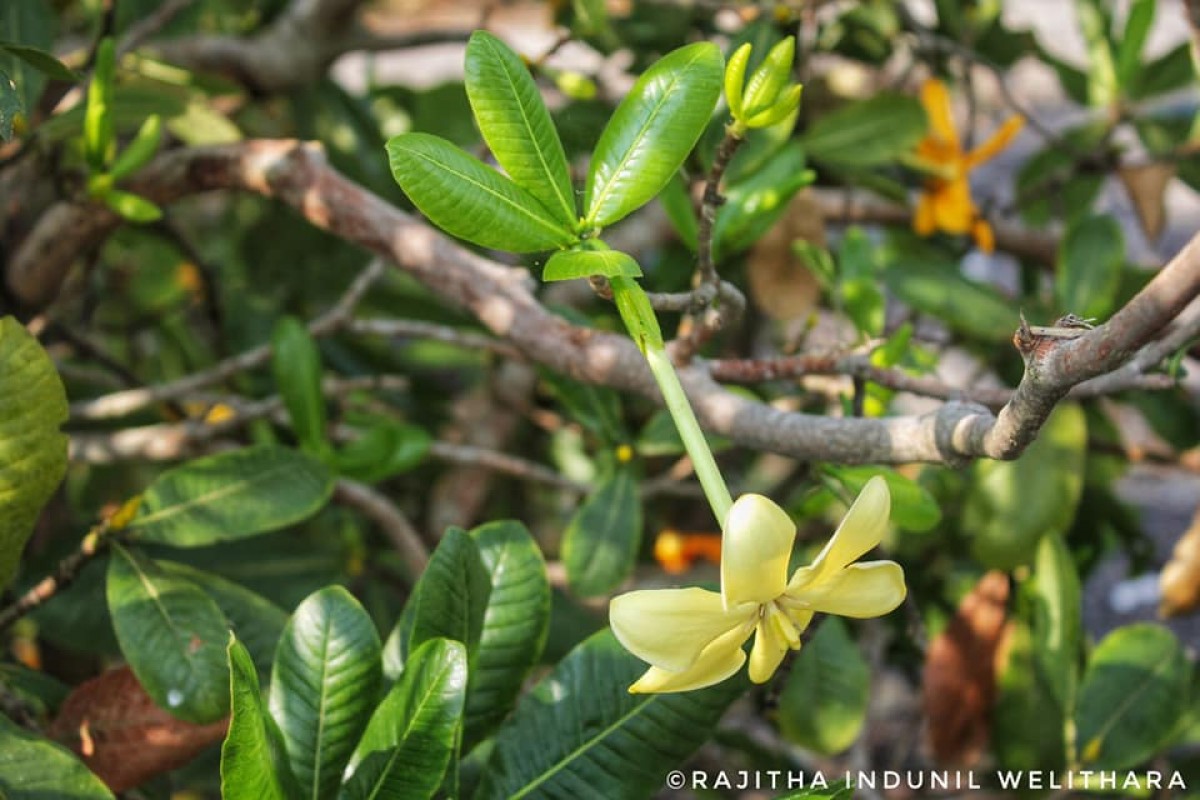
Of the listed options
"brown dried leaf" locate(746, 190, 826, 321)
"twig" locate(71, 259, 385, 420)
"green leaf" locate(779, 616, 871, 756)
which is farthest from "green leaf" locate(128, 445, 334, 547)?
"brown dried leaf" locate(746, 190, 826, 321)

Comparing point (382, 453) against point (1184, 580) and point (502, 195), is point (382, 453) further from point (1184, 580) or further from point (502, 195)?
point (1184, 580)

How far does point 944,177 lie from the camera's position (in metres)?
1.26

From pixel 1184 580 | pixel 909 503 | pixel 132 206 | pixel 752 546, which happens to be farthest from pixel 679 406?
pixel 1184 580

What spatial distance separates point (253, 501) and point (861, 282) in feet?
1.82

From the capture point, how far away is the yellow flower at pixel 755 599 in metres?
0.48

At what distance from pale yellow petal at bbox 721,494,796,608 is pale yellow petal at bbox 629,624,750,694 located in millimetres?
42

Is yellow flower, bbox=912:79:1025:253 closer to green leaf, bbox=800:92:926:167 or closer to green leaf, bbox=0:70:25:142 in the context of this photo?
green leaf, bbox=800:92:926:167

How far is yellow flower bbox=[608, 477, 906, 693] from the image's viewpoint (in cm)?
48

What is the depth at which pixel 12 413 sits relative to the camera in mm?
658

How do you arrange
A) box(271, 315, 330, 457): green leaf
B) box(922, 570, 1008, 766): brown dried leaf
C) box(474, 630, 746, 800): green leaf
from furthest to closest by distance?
box(922, 570, 1008, 766): brown dried leaf
box(271, 315, 330, 457): green leaf
box(474, 630, 746, 800): green leaf

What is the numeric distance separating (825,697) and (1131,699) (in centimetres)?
28

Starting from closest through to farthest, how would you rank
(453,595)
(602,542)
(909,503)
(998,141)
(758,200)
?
1. (453,595)
2. (909,503)
3. (758,200)
4. (602,542)
5. (998,141)

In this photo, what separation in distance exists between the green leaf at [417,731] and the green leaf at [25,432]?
0.25 meters

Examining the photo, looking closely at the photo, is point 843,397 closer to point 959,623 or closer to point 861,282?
point 861,282
